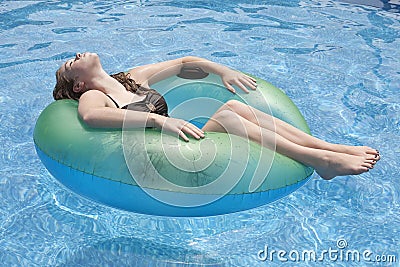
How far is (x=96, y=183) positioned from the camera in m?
2.37

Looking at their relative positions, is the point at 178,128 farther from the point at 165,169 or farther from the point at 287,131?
the point at 287,131

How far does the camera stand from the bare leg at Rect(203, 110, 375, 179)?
2484 millimetres

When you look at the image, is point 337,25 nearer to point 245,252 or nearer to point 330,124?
point 330,124

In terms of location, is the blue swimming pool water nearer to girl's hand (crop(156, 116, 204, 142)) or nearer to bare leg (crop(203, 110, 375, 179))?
bare leg (crop(203, 110, 375, 179))

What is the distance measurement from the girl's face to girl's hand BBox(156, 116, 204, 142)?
651 millimetres

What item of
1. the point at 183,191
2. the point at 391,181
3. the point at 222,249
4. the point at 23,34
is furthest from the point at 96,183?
the point at 23,34

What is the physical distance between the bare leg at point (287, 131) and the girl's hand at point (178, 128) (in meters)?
0.39

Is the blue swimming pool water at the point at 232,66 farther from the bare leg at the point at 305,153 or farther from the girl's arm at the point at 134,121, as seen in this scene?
the girl's arm at the point at 134,121

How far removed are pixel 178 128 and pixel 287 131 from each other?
633 millimetres

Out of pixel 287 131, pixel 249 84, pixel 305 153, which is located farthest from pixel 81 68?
pixel 305 153

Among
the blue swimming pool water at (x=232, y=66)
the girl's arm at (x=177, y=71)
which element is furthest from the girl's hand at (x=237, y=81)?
the blue swimming pool water at (x=232, y=66)

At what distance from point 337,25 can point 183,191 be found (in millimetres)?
4724

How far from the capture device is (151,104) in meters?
2.81

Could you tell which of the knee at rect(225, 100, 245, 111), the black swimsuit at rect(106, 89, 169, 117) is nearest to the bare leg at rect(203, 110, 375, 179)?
the knee at rect(225, 100, 245, 111)
